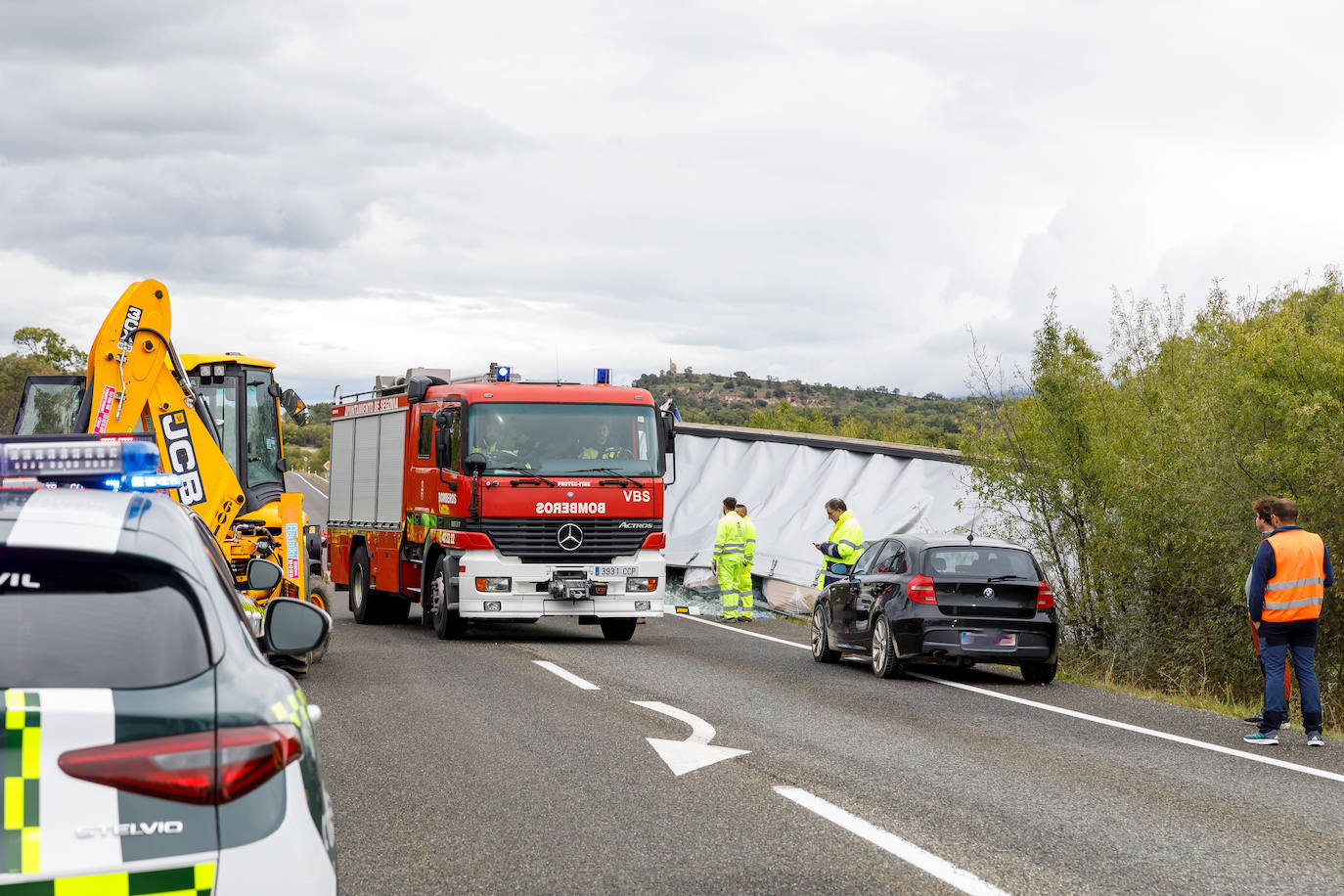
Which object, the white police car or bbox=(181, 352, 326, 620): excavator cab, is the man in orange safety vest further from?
the white police car

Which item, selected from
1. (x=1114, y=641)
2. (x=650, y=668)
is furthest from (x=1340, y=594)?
(x=650, y=668)

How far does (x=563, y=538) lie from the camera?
16.5 metres

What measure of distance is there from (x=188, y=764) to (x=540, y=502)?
44.6ft

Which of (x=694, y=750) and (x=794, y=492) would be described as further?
(x=794, y=492)

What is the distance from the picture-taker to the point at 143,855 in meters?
2.73

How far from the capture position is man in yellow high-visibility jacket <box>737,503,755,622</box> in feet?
71.5

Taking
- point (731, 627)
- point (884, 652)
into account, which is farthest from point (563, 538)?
point (731, 627)

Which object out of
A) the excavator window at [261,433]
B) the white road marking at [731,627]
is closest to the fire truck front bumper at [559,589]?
the white road marking at [731,627]

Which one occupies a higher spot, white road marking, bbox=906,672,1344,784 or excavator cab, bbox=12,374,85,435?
excavator cab, bbox=12,374,85,435

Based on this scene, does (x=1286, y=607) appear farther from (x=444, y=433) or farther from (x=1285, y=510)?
(x=444, y=433)

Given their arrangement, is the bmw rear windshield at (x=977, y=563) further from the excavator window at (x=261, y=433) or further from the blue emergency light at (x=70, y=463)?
the blue emergency light at (x=70, y=463)

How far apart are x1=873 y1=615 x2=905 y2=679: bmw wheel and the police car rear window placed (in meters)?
11.0

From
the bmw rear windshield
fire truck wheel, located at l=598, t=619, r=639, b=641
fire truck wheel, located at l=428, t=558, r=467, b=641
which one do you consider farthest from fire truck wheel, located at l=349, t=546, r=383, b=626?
the bmw rear windshield

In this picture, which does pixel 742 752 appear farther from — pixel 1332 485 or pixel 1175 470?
pixel 1175 470
